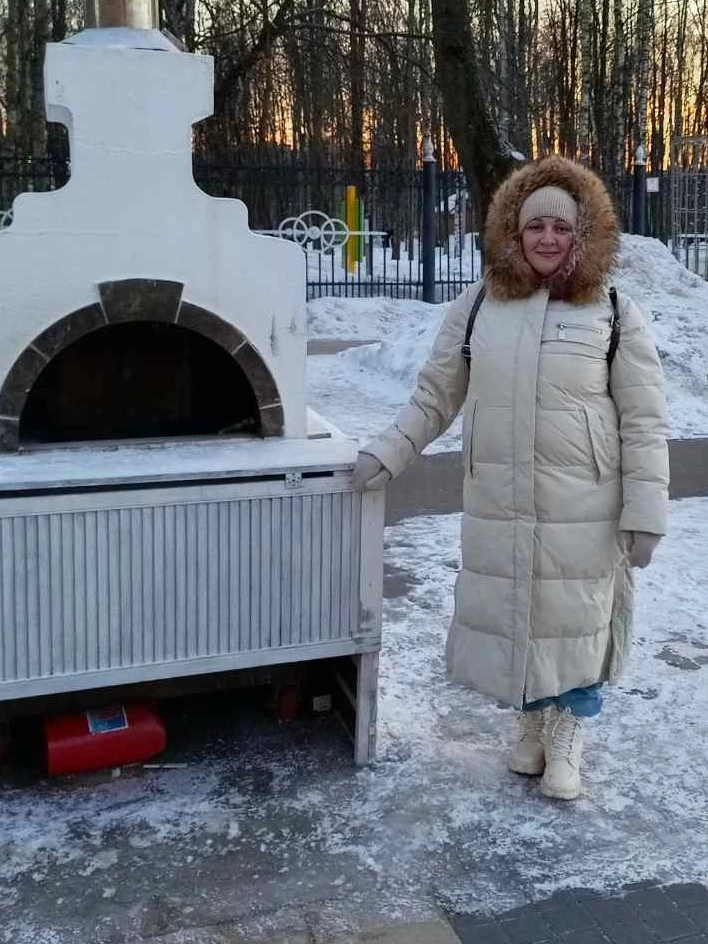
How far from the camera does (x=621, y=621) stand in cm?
293

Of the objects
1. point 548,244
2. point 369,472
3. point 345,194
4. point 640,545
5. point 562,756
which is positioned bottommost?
point 562,756

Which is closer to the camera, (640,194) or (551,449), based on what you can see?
(551,449)

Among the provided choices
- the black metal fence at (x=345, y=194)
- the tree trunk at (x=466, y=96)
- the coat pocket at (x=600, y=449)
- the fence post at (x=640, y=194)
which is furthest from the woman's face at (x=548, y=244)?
the fence post at (x=640, y=194)

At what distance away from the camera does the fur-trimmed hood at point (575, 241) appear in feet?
9.02

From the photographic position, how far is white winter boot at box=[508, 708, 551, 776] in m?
3.08

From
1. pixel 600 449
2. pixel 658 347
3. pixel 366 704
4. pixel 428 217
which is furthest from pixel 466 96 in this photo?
pixel 366 704

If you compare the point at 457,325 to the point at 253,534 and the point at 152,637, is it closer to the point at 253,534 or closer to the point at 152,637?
the point at 253,534

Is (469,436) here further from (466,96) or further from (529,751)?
(466,96)

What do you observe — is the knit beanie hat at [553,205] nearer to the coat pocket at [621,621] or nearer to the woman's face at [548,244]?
the woman's face at [548,244]

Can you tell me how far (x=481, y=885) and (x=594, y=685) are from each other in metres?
0.66

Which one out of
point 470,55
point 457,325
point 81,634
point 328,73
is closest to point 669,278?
point 470,55

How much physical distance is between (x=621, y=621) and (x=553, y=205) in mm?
1140

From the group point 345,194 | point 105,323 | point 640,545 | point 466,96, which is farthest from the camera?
point 345,194

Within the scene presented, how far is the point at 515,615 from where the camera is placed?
2799 mm
